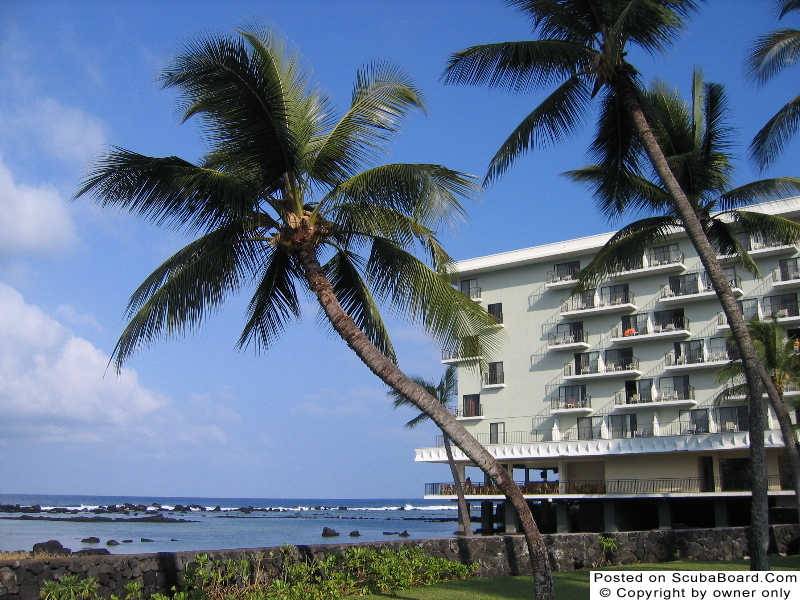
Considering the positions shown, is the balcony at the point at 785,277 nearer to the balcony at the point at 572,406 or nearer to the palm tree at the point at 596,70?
the balcony at the point at 572,406

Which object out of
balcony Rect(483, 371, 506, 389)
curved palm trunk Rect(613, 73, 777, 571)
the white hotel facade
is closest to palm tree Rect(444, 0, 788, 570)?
curved palm trunk Rect(613, 73, 777, 571)

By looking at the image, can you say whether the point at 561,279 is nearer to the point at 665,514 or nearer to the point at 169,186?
the point at 665,514

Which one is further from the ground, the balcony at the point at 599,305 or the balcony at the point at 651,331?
the balcony at the point at 599,305

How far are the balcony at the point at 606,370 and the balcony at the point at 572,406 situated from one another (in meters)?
1.23

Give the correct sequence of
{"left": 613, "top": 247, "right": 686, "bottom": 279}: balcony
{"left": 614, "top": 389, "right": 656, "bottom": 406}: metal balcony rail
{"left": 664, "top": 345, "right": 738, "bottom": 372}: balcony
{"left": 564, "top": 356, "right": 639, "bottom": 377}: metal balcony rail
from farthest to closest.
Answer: {"left": 564, "top": 356, "right": 639, "bottom": 377}: metal balcony rail → {"left": 613, "top": 247, "right": 686, "bottom": 279}: balcony → {"left": 614, "top": 389, "right": 656, "bottom": 406}: metal balcony rail → {"left": 664, "top": 345, "right": 738, "bottom": 372}: balcony

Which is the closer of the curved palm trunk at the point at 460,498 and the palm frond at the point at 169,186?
the palm frond at the point at 169,186

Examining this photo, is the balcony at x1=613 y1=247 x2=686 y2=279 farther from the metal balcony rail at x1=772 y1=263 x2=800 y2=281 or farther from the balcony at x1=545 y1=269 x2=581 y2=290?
the metal balcony rail at x1=772 y1=263 x2=800 y2=281

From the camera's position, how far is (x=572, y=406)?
41.8 m

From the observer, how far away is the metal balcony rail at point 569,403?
41725mm

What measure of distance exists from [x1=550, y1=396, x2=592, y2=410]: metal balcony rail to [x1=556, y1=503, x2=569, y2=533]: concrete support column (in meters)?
5.16

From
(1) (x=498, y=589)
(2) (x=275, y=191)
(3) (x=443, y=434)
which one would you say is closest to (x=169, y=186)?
(2) (x=275, y=191)

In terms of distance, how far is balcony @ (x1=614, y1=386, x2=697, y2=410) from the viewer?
38.8m

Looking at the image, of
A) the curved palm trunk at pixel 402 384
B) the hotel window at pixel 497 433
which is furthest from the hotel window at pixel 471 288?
the curved palm trunk at pixel 402 384

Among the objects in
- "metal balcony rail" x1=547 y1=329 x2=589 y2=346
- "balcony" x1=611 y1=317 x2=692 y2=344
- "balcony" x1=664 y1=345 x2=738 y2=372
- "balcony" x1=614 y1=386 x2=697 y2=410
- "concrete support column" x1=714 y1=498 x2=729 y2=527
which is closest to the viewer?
"concrete support column" x1=714 y1=498 x2=729 y2=527
